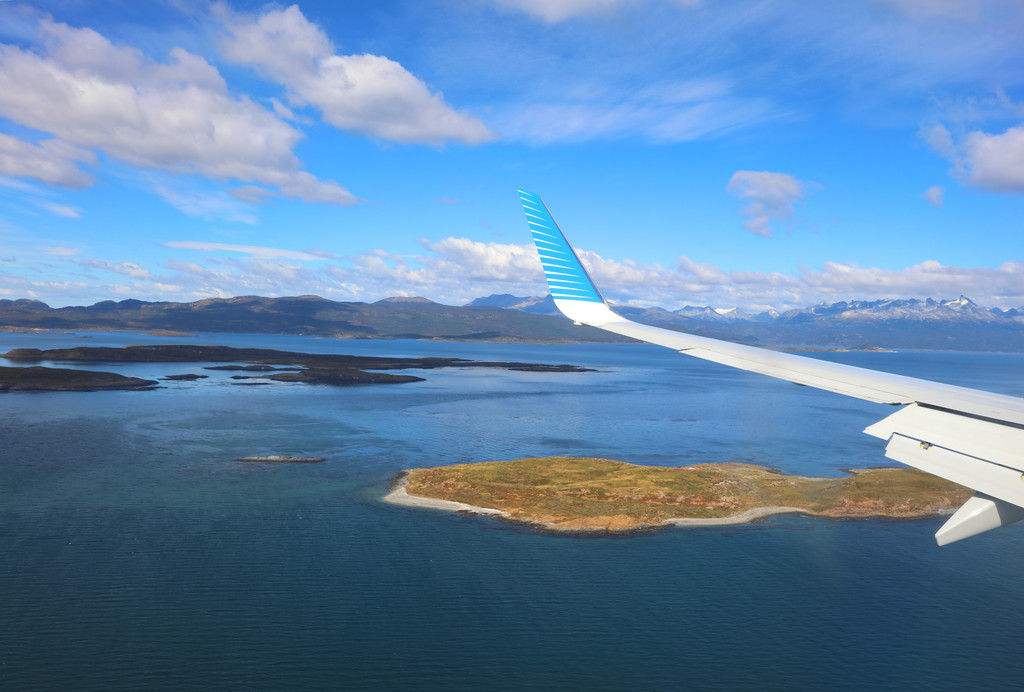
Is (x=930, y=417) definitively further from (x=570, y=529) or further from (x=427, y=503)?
(x=427, y=503)

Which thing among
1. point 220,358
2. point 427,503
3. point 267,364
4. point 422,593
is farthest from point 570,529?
point 220,358

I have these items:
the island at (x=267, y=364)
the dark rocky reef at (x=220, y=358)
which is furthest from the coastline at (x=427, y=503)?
the dark rocky reef at (x=220, y=358)

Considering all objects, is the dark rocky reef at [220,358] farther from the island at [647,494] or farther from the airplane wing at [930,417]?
the airplane wing at [930,417]

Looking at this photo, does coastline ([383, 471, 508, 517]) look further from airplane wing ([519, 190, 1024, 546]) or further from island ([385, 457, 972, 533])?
airplane wing ([519, 190, 1024, 546])

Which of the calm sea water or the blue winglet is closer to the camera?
the blue winglet

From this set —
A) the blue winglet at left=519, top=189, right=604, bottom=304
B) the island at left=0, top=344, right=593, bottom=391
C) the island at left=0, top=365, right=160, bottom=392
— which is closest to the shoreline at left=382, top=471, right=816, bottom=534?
the blue winglet at left=519, top=189, right=604, bottom=304
